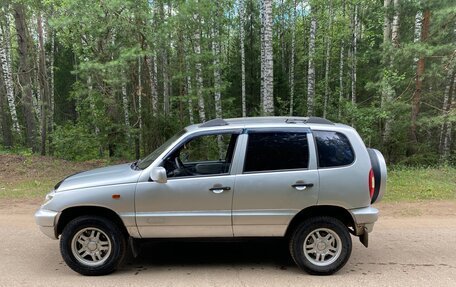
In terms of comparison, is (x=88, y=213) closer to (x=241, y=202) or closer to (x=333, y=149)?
(x=241, y=202)

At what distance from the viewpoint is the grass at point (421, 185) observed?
31.4 feet

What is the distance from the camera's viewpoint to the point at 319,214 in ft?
16.5

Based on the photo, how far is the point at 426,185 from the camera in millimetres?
10633

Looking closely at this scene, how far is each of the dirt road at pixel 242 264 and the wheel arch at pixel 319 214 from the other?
0.31 metres

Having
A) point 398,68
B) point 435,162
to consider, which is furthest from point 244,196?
point 435,162

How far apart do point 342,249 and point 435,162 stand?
1289 cm

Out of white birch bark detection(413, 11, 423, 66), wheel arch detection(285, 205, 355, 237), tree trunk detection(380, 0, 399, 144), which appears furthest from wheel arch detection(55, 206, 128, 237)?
white birch bark detection(413, 11, 423, 66)

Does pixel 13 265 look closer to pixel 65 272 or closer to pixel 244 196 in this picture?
pixel 65 272

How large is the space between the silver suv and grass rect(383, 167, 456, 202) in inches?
190

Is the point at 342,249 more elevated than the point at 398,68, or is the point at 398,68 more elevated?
the point at 398,68

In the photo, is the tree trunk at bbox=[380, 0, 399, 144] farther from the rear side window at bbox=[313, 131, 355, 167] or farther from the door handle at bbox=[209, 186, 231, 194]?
the door handle at bbox=[209, 186, 231, 194]

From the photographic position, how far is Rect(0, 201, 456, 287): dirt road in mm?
4770

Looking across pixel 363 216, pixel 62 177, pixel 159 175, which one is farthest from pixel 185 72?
pixel 363 216

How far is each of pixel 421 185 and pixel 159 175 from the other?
8391 millimetres
